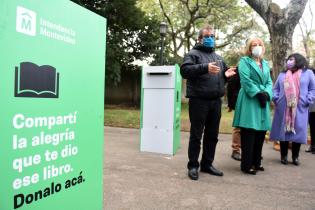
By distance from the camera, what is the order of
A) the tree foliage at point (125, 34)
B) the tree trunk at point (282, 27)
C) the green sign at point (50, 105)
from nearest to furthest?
1. the green sign at point (50, 105)
2. the tree trunk at point (282, 27)
3. the tree foliage at point (125, 34)

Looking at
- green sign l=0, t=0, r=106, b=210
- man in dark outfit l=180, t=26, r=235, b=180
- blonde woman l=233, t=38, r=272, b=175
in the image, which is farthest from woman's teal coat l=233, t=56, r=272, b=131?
green sign l=0, t=0, r=106, b=210

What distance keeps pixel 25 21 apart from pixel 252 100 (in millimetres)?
3919

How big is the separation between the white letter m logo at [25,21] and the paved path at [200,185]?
2.28 metres

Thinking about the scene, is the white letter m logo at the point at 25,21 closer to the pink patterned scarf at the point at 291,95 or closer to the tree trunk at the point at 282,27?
the pink patterned scarf at the point at 291,95

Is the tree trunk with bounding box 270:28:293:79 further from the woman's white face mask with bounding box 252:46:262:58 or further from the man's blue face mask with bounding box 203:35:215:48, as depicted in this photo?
the man's blue face mask with bounding box 203:35:215:48

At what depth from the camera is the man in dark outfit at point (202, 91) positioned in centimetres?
454

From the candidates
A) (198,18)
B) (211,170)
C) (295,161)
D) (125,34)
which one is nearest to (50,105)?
(211,170)

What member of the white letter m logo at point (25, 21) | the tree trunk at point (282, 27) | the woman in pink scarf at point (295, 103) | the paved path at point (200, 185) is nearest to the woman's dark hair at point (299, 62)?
the woman in pink scarf at point (295, 103)

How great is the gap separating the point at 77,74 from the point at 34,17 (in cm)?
40

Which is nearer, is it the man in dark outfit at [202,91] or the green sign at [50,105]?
the green sign at [50,105]

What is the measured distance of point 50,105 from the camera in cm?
168

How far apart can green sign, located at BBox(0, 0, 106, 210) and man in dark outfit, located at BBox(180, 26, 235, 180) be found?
8.31ft

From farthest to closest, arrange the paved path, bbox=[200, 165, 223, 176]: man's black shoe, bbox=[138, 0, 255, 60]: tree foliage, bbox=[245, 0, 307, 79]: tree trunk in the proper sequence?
bbox=[138, 0, 255, 60]: tree foliage, bbox=[245, 0, 307, 79]: tree trunk, bbox=[200, 165, 223, 176]: man's black shoe, the paved path

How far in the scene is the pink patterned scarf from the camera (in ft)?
18.3
